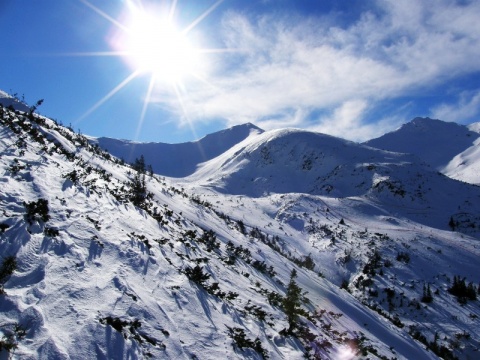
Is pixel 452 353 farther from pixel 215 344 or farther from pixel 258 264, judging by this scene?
pixel 215 344

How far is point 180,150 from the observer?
402 feet

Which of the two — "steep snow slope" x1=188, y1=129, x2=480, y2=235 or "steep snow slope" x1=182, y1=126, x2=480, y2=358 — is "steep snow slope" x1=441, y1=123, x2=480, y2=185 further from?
"steep snow slope" x1=188, y1=129, x2=480, y2=235

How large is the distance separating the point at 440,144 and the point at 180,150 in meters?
94.7

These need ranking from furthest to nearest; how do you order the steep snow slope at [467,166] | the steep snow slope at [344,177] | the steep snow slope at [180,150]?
1. the steep snow slope at [180,150]
2. the steep snow slope at [467,166]
3. the steep snow slope at [344,177]

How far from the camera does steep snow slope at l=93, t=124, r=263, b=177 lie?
10712 centimetres

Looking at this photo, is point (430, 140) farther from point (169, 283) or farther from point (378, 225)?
point (169, 283)

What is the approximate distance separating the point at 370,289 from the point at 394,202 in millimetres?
25454

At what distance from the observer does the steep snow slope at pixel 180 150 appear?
351ft

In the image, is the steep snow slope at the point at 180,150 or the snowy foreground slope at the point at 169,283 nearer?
the snowy foreground slope at the point at 169,283

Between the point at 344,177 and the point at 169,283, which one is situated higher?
the point at 344,177

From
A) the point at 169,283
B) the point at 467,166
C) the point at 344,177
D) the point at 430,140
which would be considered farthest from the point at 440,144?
the point at 169,283

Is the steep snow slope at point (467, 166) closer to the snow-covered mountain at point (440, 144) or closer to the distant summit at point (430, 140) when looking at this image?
the snow-covered mountain at point (440, 144)

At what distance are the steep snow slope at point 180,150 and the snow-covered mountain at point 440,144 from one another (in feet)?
172

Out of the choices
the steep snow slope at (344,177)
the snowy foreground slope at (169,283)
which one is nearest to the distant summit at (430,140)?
the steep snow slope at (344,177)
